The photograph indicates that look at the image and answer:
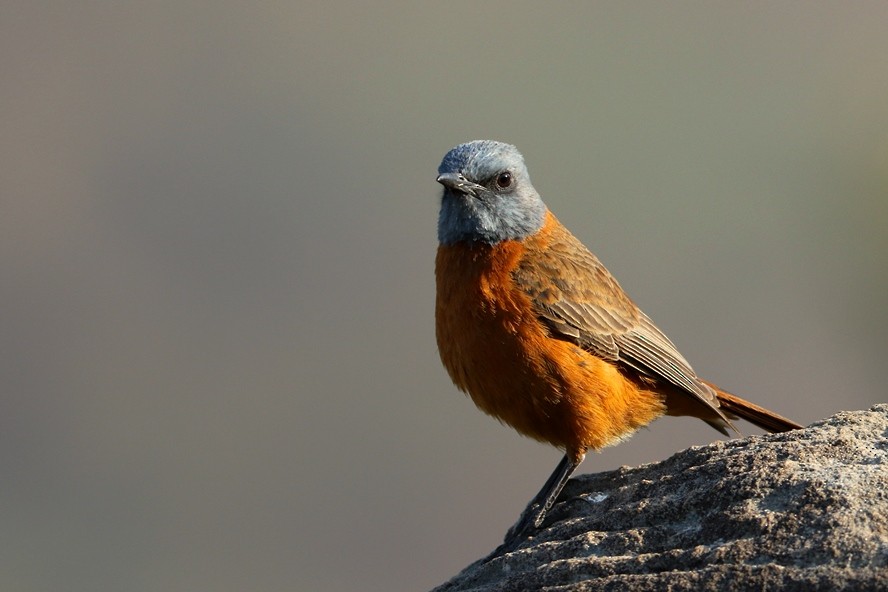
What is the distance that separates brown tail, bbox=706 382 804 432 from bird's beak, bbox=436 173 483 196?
204cm

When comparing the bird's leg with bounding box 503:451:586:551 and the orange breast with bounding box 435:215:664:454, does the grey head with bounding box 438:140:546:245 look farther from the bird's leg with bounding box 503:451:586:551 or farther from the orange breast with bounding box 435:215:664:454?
the bird's leg with bounding box 503:451:586:551

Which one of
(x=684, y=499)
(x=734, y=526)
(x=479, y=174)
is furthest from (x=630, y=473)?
(x=479, y=174)

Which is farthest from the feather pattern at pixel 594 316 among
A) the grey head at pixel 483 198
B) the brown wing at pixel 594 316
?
the grey head at pixel 483 198

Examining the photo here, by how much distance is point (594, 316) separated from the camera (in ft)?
22.6

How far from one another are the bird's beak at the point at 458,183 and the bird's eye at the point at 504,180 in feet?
0.58

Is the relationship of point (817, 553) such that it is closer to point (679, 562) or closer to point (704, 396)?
point (679, 562)

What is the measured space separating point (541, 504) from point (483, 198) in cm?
211

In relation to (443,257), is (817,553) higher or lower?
lower

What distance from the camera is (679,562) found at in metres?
4.27

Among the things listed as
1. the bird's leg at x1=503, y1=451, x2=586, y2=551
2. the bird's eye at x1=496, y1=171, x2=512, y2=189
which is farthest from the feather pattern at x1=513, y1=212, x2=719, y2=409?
the bird's leg at x1=503, y1=451, x2=586, y2=551

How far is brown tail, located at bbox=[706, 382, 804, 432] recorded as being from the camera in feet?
22.3

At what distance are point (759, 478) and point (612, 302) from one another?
2637 mm

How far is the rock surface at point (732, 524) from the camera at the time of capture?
391cm

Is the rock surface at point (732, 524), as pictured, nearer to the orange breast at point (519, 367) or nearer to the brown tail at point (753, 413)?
the orange breast at point (519, 367)
